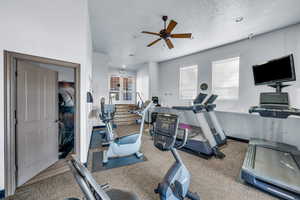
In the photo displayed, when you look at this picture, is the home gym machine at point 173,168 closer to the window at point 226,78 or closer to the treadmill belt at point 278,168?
the treadmill belt at point 278,168

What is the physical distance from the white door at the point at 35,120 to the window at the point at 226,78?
5301 mm

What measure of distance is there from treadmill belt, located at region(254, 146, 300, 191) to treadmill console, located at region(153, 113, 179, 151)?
1.80 meters

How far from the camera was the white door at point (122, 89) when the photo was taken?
8.95 metres

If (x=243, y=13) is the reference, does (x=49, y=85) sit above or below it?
below

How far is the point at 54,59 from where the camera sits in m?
2.18

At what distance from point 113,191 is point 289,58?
3.56 meters

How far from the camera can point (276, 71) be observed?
258 centimetres

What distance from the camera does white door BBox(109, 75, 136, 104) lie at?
8950mm

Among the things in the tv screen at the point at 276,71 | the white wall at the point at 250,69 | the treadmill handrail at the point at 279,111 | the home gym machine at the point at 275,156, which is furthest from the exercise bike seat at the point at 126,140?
the white wall at the point at 250,69

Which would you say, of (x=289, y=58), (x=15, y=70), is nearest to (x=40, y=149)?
(x=15, y=70)

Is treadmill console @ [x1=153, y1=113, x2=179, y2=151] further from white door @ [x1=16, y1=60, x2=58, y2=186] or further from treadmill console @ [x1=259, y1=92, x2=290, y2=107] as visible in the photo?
treadmill console @ [x1=259, y1=92, x2=290, y2=107]

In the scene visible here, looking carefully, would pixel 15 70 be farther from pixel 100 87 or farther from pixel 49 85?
pixel 100 87

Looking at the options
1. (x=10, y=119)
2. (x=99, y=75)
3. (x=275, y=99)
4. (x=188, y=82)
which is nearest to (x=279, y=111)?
(x=275, y=99)

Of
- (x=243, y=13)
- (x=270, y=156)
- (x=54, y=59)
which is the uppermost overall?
(x=243, y=13)
